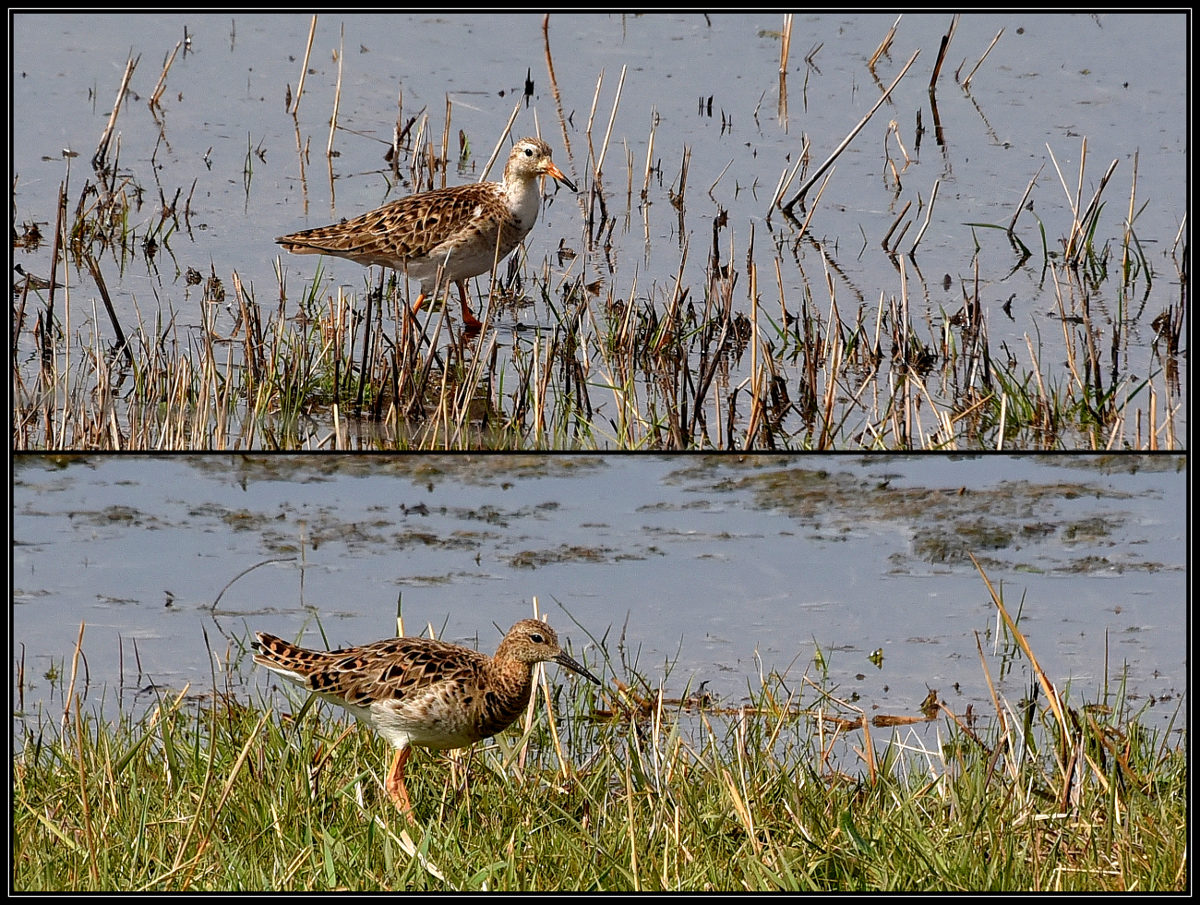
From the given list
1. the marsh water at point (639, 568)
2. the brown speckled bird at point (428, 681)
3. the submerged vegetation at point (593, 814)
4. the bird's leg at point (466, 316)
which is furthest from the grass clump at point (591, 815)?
the bird's leg at point (466, 316)

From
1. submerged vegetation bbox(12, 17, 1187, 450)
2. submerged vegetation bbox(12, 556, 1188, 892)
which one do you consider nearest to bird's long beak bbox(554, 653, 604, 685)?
submerged vegetation bbox(12, 556, 1188, 892)

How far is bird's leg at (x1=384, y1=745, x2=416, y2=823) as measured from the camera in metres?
4.59

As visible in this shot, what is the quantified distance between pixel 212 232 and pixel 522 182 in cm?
179

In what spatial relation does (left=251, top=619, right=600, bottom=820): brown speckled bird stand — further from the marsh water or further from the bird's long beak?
the marsh water

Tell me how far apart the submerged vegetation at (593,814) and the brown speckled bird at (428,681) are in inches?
4.5

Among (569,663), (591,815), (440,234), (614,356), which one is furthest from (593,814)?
(440,234)

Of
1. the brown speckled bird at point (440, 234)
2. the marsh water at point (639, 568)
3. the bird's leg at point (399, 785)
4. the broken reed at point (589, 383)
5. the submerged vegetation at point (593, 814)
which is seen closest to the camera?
the submerged vegetation at point (593, 814)

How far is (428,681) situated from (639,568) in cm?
213

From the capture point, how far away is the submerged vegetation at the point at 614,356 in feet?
19.6

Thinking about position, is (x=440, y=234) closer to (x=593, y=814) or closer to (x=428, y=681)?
(x=428, y=681)

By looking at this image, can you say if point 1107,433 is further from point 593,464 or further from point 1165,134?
point 1165,134

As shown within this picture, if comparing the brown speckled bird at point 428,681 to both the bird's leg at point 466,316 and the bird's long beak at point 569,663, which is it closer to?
the bird's long beak at point 569,663

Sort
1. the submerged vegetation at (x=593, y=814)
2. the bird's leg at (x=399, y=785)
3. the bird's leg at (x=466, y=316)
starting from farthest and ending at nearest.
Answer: the bird's leg at (x=466, y=316) < the bird's leg at (x=399, y=785) < the submerged vegetation at (x=593, y=814)
